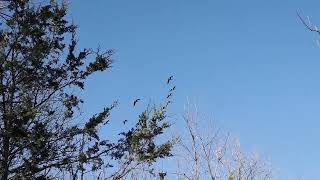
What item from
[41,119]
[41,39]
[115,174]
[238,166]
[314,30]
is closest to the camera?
[314,30]

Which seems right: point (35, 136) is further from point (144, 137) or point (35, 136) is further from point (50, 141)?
point (144, 137)

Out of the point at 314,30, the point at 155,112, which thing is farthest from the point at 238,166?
the point at 314,30

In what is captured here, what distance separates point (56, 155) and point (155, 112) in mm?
2100

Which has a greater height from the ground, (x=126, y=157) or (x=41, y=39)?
(x=41, y=39)

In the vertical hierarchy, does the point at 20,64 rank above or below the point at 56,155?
above

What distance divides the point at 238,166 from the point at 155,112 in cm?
1134

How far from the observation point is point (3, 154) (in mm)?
8688

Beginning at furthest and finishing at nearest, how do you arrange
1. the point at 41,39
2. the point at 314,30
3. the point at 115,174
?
the point at 41,39
the point at 115,174
the point at 314,30

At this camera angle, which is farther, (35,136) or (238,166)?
(238,166)

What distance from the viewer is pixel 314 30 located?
4426 millimetres

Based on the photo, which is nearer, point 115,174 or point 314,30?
point 314,30

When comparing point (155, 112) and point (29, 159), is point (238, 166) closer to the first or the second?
point (155, 112)

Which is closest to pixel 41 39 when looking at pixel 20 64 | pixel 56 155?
pixel 20 64

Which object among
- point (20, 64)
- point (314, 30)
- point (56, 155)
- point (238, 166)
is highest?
point (238, 166)
